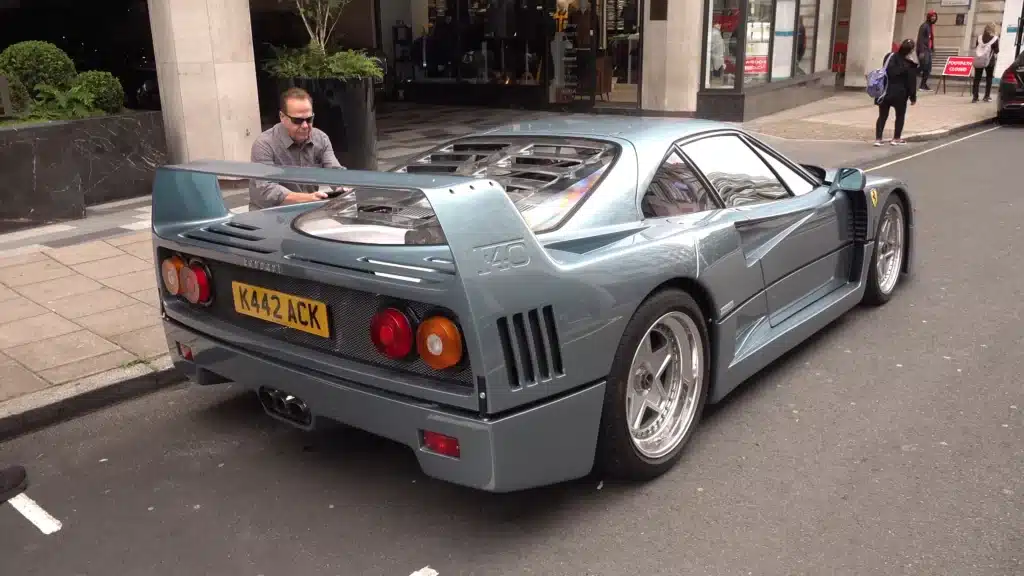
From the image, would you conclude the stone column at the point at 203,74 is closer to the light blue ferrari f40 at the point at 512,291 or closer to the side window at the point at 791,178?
the light blue ferrari f40 at the point at 512,291

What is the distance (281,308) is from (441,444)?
889 mm

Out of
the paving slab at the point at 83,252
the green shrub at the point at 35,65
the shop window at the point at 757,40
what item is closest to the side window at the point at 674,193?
the paving slab at the point at 83,252

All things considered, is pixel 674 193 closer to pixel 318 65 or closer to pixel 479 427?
pixel 479 427

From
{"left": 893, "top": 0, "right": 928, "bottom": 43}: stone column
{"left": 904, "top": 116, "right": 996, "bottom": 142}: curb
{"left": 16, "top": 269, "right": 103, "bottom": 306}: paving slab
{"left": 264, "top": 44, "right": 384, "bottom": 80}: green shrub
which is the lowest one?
{"left": 16, "top": 269, "right": 103, "bottom": 306}: paving slab

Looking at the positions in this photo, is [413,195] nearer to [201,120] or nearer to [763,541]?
[763,541]

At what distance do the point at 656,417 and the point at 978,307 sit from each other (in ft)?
10.4

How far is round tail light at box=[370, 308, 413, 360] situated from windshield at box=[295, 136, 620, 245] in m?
0.30

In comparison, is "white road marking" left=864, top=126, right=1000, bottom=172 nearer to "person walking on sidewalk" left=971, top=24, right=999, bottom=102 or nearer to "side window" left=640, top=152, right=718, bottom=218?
"person walking on sidewalk" left=971, top=24, right=999, bottom=102

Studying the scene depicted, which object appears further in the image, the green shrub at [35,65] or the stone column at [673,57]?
the stone column at [673,57]

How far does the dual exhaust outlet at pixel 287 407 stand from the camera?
10.3 ft

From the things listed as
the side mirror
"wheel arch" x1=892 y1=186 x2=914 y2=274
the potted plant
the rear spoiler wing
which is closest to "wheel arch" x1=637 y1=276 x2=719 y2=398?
the rear spoiler wing

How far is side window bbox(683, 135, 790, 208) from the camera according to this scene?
3963 millimetres

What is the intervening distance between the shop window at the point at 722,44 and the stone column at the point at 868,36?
26.5 ft

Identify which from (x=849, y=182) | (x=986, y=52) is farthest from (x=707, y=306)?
(x=986, y=52)
